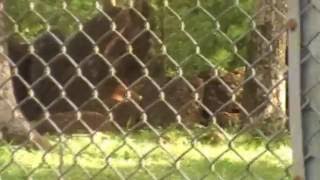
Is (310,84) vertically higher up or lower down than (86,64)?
lower down

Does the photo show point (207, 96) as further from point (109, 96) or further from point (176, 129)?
point (176, 129)

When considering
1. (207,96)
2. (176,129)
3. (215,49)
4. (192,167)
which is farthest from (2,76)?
(207,96)

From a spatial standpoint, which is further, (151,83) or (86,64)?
(86,64)

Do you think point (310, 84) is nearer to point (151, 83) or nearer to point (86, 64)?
point (151, 83)

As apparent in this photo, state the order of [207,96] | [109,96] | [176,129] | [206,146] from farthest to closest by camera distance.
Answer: [207,96]
[109,96]
[176,129]
[206,146]

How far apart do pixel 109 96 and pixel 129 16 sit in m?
1.32

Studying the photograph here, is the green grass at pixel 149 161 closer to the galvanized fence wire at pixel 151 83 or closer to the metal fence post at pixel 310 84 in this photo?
the galvanized fence wire at pixel 151 83

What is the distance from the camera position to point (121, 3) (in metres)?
9.63

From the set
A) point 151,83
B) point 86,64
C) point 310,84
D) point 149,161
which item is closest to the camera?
point 310,84

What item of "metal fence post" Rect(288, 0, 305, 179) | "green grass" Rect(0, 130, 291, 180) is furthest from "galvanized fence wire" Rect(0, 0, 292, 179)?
"metal fence post" Rect(288, 0, 305, 179)

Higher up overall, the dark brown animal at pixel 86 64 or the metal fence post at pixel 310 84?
the dark brown animal at pixel 86 64

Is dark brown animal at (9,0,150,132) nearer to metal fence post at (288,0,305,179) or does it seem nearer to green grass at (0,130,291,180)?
green grass at (0,130,291,180)

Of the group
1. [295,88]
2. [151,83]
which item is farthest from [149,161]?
[295,88]

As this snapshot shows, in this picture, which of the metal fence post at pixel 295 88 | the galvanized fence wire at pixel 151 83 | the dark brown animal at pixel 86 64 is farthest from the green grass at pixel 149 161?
the metal fence post at pixel 295 88
